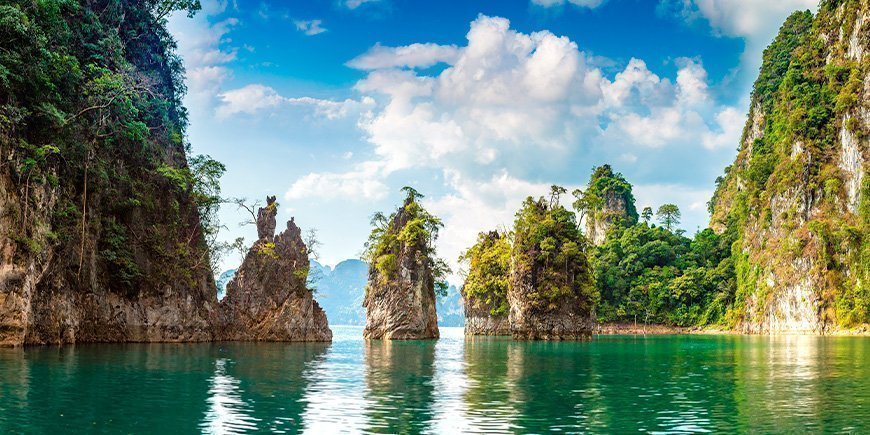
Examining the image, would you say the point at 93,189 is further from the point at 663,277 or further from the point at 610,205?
the point at 610,205

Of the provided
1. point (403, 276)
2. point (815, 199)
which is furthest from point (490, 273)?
point (815, 199)

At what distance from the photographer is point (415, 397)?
20016 millimetres

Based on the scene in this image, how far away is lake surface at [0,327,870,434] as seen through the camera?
1485 cm

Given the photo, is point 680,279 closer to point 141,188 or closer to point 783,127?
point 783,127

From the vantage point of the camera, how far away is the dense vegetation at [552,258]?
6719cm

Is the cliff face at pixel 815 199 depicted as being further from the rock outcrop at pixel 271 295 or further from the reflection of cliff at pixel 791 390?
the rock outcrop at pixel 271 295

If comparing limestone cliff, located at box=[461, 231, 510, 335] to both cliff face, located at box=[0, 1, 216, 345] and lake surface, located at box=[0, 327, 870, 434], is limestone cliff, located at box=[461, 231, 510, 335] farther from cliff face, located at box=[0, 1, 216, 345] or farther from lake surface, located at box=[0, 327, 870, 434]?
lake surface, located at box=[0, 327, 870, 434]

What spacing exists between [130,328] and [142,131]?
1320 centimetres

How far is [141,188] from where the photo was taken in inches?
1949

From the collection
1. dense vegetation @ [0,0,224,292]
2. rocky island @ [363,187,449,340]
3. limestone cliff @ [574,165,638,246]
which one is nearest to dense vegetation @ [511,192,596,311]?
rocky island @ [363,187,449,340]

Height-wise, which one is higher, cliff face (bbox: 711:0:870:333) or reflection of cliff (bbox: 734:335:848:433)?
cliff face (bbox: 711:0:870:333)

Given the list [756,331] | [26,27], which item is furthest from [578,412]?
[756,331]

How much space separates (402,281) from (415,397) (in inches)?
2240

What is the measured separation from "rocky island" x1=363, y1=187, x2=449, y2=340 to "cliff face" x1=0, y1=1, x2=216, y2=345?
24.1m
